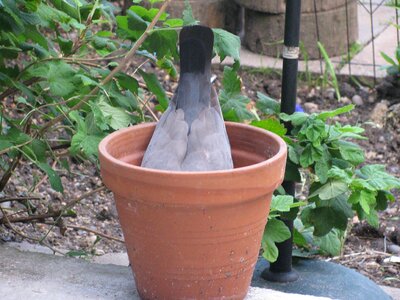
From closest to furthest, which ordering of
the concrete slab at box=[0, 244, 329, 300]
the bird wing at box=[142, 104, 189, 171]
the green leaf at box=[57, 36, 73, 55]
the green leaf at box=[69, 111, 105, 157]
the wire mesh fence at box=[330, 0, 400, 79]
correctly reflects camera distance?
the bird wing at box=[142, 104, 189, 171] → the concrete slab at box=[0, 244, 329, 300] → the green leaf at box=[69, 111, 105, 157] → the green leaf at box=[57, 36, 73, 55] → the wire mesh fence at box=[330, 0, 400, 79]

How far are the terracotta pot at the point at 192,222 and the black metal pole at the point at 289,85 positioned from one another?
52 centimetres

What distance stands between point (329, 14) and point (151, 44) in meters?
3.13

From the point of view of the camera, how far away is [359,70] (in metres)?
5.18

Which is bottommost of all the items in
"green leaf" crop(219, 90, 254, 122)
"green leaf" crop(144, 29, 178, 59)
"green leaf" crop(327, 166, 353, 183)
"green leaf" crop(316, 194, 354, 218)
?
"green leaf" crop(316, 194, 354, 218)

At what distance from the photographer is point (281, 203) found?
240 centimetres

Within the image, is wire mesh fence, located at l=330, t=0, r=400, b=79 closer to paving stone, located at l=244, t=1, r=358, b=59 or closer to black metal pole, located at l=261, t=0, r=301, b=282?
paving stone, located at l=244, t=1, r=358, b=59

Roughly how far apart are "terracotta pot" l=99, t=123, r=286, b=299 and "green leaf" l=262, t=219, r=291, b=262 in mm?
318

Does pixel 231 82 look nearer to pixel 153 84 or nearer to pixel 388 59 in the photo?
pixel 153 84

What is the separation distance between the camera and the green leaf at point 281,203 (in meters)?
2.38

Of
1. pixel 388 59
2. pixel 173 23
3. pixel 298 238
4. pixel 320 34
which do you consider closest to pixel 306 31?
pixel 320 34

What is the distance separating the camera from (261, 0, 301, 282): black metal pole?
102 inches

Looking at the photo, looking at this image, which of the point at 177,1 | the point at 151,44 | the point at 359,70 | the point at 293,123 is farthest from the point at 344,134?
the point at 177,1

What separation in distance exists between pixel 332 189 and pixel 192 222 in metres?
0.72

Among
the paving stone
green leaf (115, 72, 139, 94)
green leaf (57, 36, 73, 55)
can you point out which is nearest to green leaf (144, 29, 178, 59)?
green leaf (115, 72, 139, 94)
